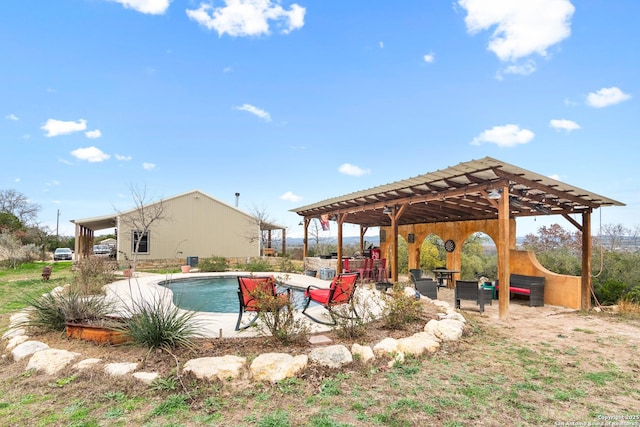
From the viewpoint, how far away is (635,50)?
27.1ft

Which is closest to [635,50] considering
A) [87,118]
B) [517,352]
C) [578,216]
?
[578,216]

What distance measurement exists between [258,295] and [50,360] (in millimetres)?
2298

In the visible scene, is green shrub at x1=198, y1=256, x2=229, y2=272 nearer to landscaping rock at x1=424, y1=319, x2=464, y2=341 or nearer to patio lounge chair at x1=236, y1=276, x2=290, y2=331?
patio lounge chair at x1=236, y1=276, x2=290, y2=331

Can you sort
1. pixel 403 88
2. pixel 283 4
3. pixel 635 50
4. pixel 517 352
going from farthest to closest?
1. pixel 403 88
2. pixel 283 4
3. pixel 635 50
4. pixel 517 352

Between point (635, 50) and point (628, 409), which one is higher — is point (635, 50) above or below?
above

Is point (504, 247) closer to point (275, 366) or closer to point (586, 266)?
point (586, 266)

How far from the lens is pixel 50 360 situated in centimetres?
364

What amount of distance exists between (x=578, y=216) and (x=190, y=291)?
38.4 feet

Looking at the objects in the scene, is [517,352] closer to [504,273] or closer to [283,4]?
[504,273]

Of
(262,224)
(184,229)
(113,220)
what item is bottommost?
(184,229)

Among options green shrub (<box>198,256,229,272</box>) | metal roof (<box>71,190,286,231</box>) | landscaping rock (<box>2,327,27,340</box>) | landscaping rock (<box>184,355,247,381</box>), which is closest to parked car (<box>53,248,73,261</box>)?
metal roof (<box>71,190,286,231</box>)

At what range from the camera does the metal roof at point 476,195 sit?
22.5 ft

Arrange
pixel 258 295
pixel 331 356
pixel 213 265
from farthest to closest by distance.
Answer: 1. pixel 213 265
2. pixel 258 295
3. pixel 331 356

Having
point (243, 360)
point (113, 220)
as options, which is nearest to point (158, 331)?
point (243, 360)
